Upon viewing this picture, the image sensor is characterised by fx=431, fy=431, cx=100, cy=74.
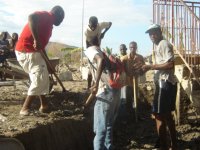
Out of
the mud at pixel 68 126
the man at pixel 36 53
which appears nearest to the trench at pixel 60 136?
the mud at pixel 68 126

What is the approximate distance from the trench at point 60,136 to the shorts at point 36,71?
24.9 inches

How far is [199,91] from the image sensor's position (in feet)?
29.3

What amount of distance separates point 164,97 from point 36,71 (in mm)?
2214

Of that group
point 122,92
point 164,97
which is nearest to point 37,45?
point 164,97

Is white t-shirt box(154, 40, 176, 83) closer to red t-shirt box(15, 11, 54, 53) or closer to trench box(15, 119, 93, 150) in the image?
red t-shirt box(15, 11, 54, 53)

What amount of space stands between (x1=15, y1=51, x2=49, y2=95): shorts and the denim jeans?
1397 mm

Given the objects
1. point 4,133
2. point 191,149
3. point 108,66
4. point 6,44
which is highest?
point 6,44

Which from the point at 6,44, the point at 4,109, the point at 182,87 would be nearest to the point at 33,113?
the point at 4,109

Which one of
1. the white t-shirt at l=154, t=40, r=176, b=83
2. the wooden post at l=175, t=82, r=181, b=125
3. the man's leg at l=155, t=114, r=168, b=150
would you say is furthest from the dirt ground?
the white t-shirt at l=154, t=40, r=176, b=83

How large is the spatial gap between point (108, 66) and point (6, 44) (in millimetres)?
7495

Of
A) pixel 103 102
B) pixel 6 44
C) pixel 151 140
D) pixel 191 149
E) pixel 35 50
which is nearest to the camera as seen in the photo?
pixel 103 102

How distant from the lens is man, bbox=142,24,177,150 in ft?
22.9

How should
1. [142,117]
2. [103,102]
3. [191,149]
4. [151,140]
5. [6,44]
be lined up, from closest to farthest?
[103,102], [191,149], [151,140], [142,117], [6,44]

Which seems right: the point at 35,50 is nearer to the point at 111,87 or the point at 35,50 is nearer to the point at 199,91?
the point at 111,87
